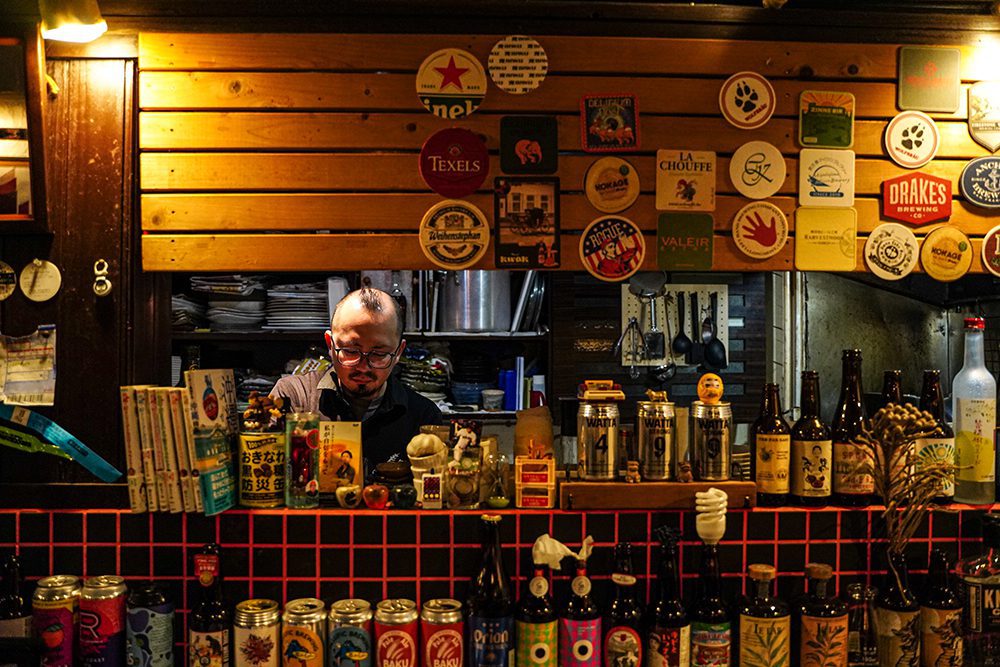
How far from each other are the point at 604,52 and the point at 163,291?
1.55 meters

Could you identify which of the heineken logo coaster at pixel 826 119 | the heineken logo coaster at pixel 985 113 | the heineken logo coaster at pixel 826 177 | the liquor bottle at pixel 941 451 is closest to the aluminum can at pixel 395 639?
the liquor bottle at pixel 941 451

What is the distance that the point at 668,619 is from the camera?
6.68 ft

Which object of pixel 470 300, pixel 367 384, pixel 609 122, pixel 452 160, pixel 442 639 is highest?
pixel 609 122

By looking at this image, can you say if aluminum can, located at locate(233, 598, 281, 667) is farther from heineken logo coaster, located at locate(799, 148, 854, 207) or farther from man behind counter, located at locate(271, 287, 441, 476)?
heineken logo coaster, located at locate(799, 148, 854, 207)

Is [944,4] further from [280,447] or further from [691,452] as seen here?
[280,447]

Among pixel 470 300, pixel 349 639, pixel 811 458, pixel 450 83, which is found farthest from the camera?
pixel 470 300

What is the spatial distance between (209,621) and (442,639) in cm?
60

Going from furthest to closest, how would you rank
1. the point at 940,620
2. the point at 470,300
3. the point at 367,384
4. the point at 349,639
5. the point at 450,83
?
the point at 470,300
the point at 367,384
the point at 450,83
the point at 940,620
the point at 349,639

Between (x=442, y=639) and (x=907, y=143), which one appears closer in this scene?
(x=442, y=639)

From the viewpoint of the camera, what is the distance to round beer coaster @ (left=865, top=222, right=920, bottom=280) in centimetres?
242

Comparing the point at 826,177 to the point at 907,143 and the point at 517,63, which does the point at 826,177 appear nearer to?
the point at 907,143

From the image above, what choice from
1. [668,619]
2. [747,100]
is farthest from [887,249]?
[668,619]

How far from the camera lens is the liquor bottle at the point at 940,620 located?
83.1 inches

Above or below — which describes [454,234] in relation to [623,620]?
above
